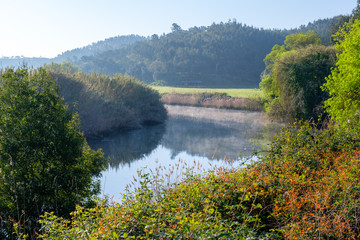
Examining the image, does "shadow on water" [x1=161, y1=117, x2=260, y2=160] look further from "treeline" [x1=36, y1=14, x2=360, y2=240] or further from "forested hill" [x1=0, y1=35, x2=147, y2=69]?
"forested hill" [x1=0, y1=35, x2=147, y2=69]

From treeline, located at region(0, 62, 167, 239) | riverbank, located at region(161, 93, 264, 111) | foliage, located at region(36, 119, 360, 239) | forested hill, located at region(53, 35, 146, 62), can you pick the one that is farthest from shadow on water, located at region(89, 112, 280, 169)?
forested hill, located at region(53, 35, 146, 62)

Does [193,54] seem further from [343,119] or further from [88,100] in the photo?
[343,119]

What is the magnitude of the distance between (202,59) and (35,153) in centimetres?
8675

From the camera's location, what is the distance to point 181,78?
87.9 meters

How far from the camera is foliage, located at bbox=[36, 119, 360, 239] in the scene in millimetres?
4977

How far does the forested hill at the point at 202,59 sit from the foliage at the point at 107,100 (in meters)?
47.7

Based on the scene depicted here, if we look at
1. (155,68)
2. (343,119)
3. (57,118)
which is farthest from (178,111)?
(155,68)

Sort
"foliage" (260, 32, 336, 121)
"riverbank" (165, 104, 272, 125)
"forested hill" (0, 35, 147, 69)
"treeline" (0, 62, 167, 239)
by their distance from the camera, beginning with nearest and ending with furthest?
1. "treeline" (0, 62, 167, 239)
2. "foliage" (260, 32, 336, 121)
3. "riverbank" (165, 104, 272, 125)
4. "forested hill" (0, 35, 147, 69)

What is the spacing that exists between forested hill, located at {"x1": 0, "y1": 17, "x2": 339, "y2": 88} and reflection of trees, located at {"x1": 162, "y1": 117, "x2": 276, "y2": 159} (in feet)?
165

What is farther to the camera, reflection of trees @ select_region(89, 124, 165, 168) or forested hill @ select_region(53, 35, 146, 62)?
forested hill @ select_region(53, 35, 146, 62)

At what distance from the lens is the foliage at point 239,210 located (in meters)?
4.98

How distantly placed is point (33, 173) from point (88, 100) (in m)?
18.8

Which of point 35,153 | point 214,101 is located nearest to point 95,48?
point 214,101

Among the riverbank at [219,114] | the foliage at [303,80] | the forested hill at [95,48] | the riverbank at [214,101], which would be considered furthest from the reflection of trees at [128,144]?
the forested hill at [95,48]
